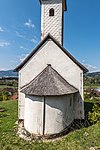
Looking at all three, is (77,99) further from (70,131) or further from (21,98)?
(21,98)

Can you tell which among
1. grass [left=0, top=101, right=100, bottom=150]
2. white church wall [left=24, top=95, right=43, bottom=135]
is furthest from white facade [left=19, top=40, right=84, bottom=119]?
white church wall [left=24, top=95, right=43, bottom=135]

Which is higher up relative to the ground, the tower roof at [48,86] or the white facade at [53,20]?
the white facade at [53,20]

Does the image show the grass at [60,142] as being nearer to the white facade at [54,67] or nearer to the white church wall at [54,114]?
the white church wall at [54,114]

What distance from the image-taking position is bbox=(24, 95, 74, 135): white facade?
35.6 feet

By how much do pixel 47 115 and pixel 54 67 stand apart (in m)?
4.24

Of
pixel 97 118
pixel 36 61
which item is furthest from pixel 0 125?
pixel 97 118

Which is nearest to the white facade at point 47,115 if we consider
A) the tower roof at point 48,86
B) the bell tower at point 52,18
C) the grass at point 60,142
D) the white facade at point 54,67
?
the tower roof at point 48,86

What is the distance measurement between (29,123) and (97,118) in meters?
4.59

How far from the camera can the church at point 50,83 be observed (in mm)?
10875

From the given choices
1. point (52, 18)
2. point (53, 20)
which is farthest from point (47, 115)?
point (52, 18)

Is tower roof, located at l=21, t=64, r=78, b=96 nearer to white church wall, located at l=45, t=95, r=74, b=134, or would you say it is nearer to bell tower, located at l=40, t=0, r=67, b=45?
white church wall, located at l=45, t=95, r=74, b=134

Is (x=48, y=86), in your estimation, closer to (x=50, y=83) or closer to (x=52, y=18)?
(x=50, y=83)

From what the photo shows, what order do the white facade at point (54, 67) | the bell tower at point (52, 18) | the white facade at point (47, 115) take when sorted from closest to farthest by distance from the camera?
the white facade at point (47, 115) → the white facade at point (54, 67) → the bell tower at point (52, 18)

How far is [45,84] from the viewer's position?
448 inches
